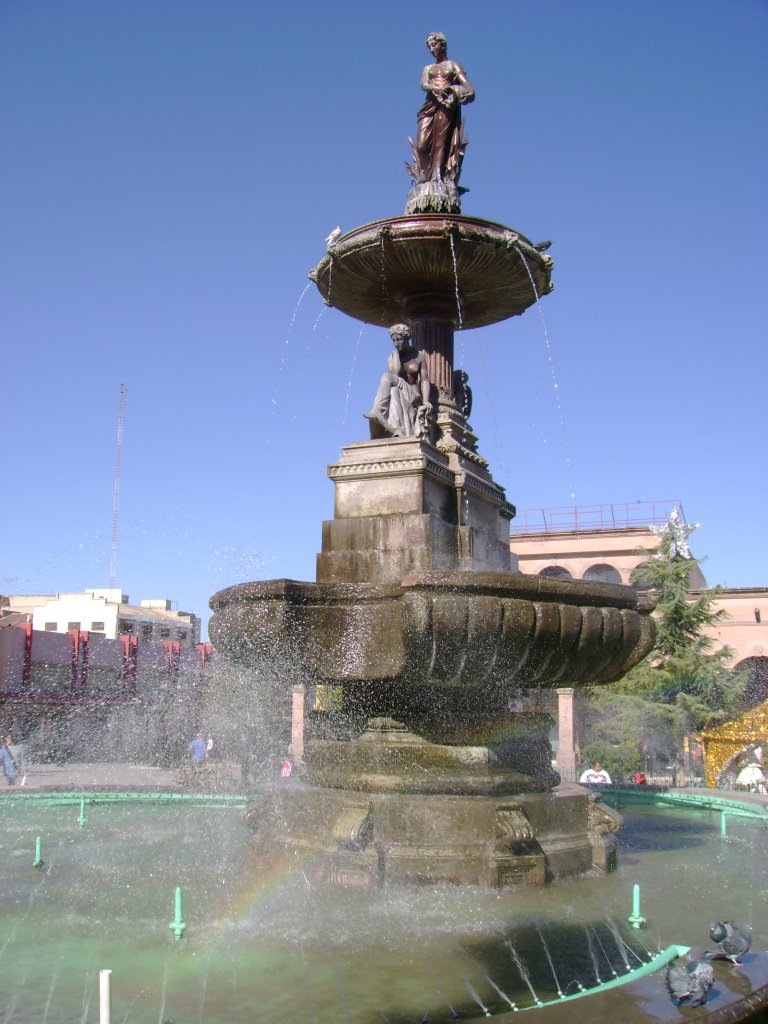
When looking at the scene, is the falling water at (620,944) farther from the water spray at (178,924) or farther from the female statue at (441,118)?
the female statue at (441,118)

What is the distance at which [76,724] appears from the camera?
3098 centimetres

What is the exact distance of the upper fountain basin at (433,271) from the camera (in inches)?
370

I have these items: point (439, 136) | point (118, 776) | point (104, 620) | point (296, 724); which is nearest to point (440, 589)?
point (439, 136)

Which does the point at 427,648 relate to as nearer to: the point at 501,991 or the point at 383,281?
the point at 501,991

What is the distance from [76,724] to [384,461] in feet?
84.0

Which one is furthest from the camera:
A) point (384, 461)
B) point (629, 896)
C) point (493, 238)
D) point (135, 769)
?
point (135, 769)

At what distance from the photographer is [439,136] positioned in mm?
10930

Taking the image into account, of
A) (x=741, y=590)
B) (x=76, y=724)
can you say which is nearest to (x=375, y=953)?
(x=76, y=724)

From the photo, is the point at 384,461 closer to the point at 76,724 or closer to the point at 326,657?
the point at 326,657

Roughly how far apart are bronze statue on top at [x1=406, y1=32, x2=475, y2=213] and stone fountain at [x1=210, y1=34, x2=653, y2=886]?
4.58ft

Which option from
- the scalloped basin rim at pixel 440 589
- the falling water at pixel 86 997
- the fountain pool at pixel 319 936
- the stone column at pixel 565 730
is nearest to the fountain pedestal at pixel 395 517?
the scalloped basin rim at pixel 440 589

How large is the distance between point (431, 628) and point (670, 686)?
73.2ft

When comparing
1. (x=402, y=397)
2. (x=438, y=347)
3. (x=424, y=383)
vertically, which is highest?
(x=438, y=347)

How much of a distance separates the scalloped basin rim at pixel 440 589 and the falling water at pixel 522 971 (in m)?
2.38
